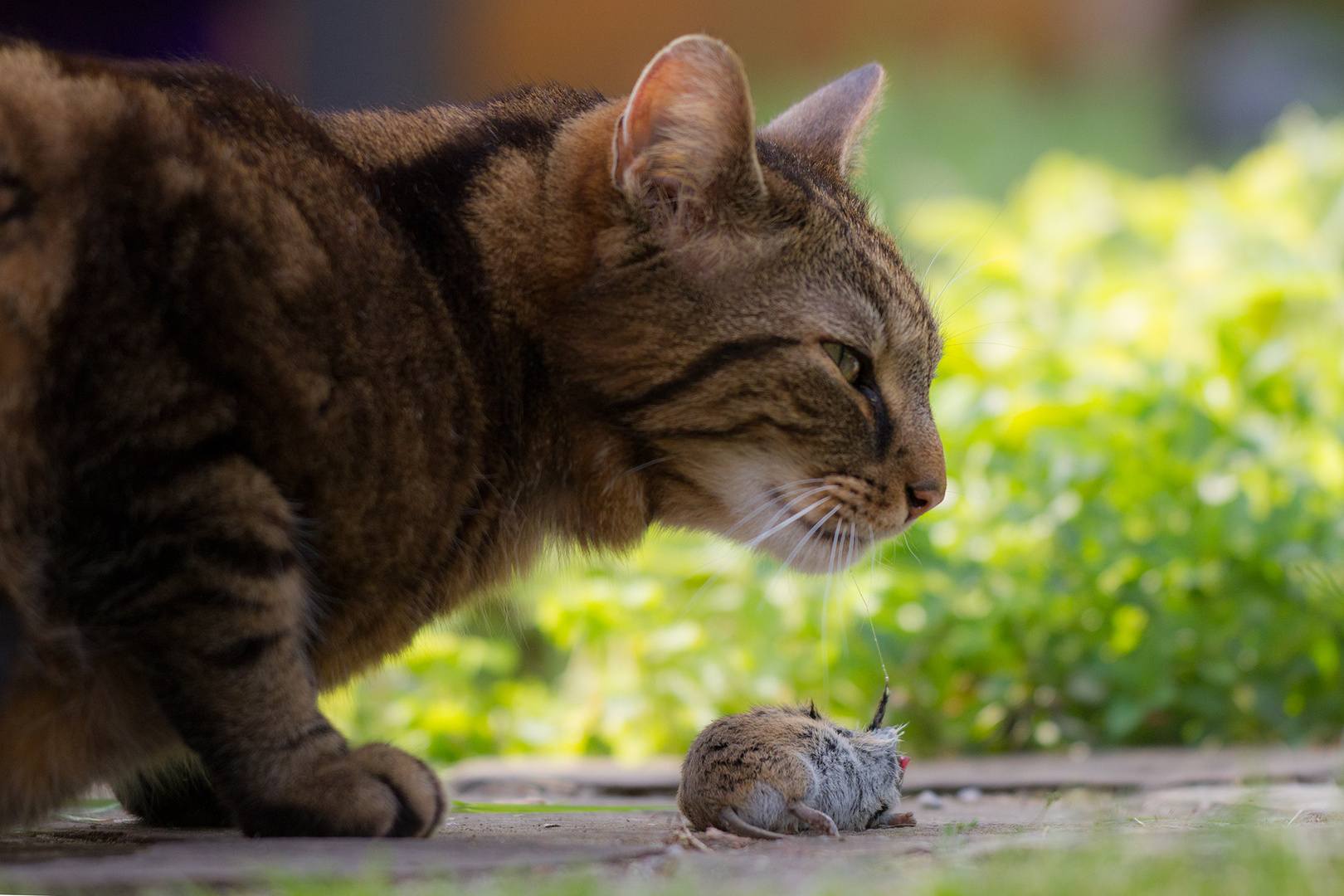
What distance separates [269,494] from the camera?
1.85m

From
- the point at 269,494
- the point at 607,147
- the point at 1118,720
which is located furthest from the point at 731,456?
the point at 1118,720

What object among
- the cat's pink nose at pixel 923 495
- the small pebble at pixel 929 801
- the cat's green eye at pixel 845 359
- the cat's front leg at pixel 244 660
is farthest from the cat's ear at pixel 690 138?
the small pebble at pixel 929 801

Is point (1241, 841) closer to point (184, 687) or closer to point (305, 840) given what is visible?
point (305, 840)

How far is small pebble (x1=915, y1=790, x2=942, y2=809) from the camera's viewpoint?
2.73m

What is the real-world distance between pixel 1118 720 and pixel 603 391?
67.6 inches

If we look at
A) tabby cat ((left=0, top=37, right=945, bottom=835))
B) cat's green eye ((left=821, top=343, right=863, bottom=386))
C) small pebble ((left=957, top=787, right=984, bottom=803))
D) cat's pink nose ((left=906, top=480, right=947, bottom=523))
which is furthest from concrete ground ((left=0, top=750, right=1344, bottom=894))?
cat's green eye ((left=821, top=343, right=863, bottom=386))

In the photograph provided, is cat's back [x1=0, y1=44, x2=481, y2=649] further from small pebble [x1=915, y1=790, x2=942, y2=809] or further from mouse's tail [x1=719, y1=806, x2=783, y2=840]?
small pebble [x1=915, y1=790, x2=942, y2=809]

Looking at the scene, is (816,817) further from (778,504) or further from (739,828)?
(778,504)

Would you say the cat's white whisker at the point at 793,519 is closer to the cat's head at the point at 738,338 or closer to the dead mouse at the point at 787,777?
the cat's head at the point at 738,338

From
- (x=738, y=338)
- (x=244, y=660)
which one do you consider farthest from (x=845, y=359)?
(x=244, y=660)

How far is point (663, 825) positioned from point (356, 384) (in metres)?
0.90

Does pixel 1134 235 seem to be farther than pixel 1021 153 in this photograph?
No

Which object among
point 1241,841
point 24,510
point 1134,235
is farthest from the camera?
point 1134,235

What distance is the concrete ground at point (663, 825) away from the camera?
1618mm
